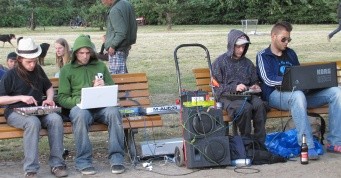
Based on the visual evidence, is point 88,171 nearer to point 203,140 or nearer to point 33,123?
point 33,123

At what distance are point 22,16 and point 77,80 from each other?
162ft

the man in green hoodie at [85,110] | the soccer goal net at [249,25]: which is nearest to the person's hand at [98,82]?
the man in green hoodie at [85,110]

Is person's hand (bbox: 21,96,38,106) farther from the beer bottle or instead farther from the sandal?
the sandal

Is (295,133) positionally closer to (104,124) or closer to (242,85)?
(242,85)

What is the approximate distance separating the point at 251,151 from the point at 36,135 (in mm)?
2225

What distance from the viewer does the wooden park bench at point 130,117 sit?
662cm

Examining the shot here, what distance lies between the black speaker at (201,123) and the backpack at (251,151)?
22 cm

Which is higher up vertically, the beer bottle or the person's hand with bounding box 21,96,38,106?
the person's hand with bounding box 21,96,38,106

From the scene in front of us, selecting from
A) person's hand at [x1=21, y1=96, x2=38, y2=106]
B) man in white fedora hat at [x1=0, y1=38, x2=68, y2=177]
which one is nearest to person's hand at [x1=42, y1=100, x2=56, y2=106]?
Answer: man in white fedora hat at [x1=0, y1=38, x2=68, y2=177]

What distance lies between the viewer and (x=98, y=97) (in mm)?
6684

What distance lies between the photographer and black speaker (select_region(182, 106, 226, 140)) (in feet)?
21.7

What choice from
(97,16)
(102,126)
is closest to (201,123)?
(102,126)

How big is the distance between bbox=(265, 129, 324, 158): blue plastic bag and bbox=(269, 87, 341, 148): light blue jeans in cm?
10

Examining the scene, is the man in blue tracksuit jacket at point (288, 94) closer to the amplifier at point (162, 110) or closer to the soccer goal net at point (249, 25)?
the amplifier at point (162, 110)
